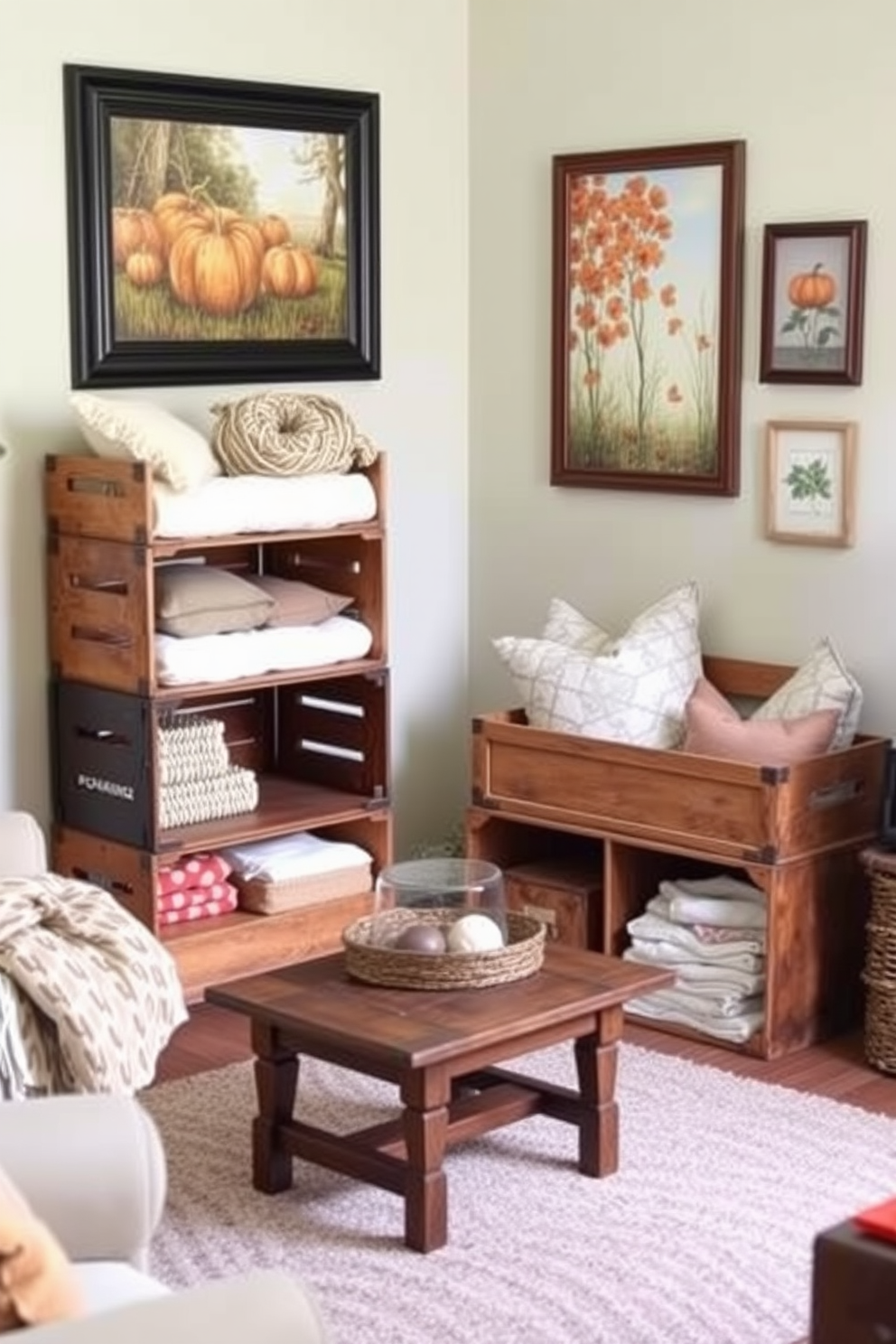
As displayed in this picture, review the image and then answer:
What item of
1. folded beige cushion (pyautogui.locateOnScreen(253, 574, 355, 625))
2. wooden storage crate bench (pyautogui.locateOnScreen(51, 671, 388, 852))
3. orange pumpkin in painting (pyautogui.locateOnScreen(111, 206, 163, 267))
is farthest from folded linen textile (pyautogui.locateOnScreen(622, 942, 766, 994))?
orange pumpkin in painting (pyautogui.locateOnScreen(111, 206, 163, 267))

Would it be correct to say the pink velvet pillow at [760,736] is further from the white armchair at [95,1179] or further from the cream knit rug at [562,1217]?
the white armchair at [95,1179]

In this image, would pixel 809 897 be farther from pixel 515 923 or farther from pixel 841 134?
pixel 841 134

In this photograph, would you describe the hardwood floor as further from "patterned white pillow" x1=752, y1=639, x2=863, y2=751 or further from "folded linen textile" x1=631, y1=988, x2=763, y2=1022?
"patterned white pillow" x1=752, y1=639, x2=863, y2=751

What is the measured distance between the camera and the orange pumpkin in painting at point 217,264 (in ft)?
15.4

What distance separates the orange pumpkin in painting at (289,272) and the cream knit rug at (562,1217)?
1845mm

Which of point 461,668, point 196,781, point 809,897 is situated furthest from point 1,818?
point 461,668

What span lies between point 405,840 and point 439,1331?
2.36 m

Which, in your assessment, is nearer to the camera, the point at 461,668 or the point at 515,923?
the point at 515,923

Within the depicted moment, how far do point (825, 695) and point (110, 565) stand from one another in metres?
1.52

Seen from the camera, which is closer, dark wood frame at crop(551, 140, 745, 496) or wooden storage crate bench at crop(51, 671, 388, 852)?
wooden storage crate bench at crop(51, 671, 388, 852)

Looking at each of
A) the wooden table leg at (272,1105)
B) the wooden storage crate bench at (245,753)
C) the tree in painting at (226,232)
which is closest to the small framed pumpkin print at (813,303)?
the tree in painting at (226,232)

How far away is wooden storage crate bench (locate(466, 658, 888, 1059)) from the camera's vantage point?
421cm

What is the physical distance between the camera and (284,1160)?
3570mm

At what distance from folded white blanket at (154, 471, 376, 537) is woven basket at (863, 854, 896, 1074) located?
Answer: 137cm
